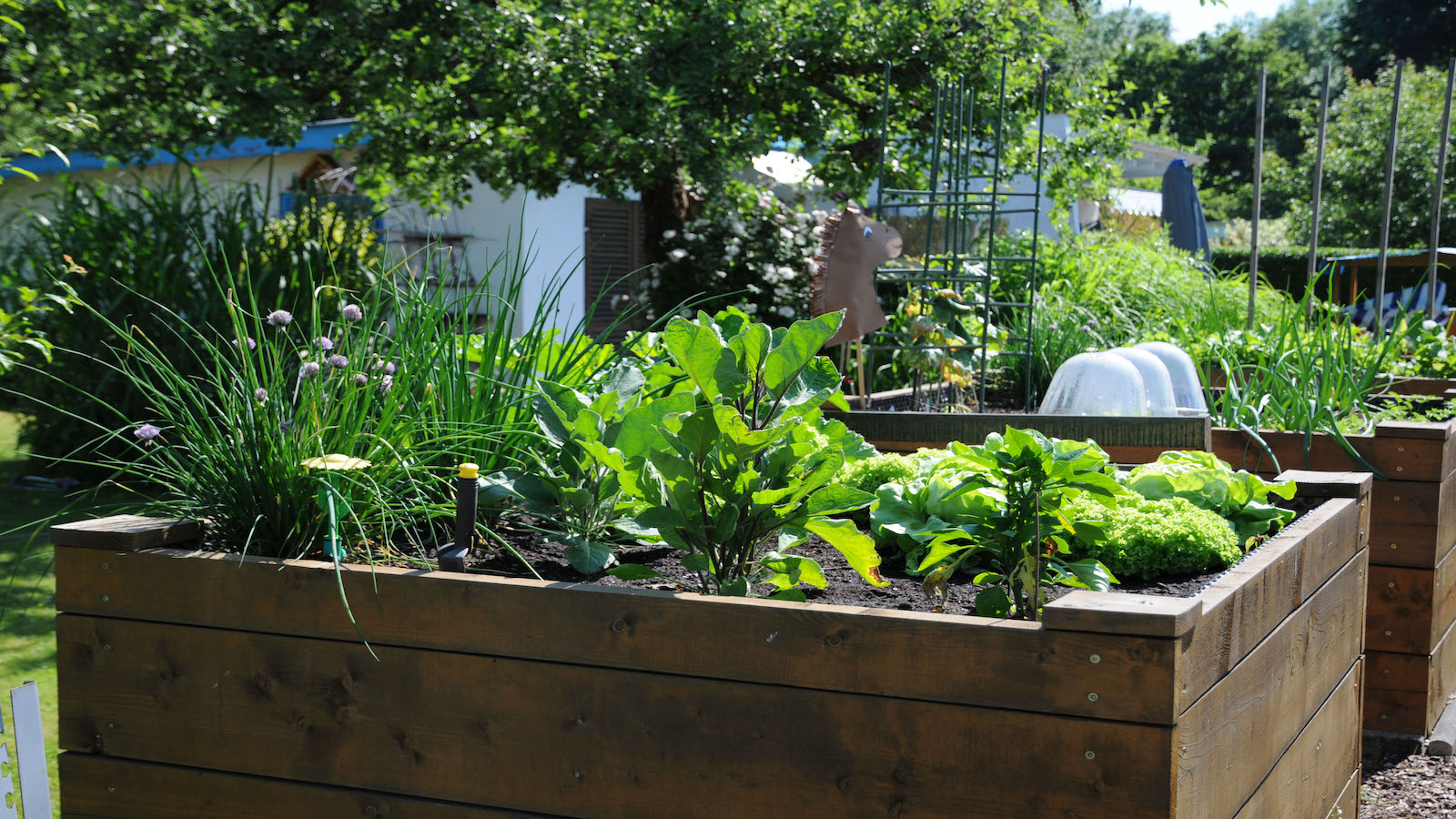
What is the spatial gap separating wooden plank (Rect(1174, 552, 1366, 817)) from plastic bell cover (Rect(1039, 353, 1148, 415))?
3.54 feet

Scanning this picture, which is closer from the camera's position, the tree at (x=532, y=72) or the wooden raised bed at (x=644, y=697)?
the wooden raised bed at (x=644, y=697)

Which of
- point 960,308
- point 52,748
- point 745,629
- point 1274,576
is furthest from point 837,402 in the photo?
point 960,308

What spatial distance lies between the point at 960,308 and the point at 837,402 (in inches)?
116

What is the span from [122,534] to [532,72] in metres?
5.30

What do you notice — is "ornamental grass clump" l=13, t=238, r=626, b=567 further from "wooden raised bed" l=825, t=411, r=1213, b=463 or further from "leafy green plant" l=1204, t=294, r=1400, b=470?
"leafy green plant" l=1204, t=294, r=1400, b=470

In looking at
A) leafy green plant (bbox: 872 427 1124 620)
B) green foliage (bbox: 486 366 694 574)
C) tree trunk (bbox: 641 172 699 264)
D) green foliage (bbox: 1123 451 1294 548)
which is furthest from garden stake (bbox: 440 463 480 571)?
tree trunk (bbox: 641 172 699 264)

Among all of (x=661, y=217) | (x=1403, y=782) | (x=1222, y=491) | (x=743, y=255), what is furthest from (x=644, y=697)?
(x=661, y=217)

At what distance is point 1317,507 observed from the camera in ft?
8.38

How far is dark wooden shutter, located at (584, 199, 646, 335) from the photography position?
13352 millimetres

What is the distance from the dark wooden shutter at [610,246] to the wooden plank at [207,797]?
1095 centimetres

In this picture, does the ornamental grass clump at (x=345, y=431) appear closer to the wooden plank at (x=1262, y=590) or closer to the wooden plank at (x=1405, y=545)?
the wooden plank at (x=1262, y=590)

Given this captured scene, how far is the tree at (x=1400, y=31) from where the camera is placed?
40750 millimetres

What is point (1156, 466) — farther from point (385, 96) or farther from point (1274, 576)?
point (385, 96)

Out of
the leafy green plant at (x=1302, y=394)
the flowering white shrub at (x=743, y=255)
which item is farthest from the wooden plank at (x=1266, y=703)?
the flowering white shrub at (x=743, y=255)
